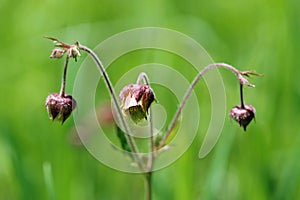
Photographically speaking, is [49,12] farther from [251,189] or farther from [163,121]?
[251,189]

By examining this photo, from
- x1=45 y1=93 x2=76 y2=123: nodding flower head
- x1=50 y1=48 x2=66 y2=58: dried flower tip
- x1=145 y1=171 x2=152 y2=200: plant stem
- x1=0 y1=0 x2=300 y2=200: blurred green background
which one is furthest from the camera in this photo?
x1=0 y1=0 x2=300 y2=200: blurred green background

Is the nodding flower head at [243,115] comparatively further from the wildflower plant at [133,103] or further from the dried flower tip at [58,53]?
the dried flower tip at [58,53]

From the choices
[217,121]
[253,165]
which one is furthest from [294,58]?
[253,165]

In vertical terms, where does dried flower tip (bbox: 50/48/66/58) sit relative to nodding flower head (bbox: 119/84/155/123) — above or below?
above

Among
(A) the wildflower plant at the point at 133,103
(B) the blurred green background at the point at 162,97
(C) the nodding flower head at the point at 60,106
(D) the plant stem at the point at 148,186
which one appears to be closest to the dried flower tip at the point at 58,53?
(A) the wildflower plant at the point at 133,103

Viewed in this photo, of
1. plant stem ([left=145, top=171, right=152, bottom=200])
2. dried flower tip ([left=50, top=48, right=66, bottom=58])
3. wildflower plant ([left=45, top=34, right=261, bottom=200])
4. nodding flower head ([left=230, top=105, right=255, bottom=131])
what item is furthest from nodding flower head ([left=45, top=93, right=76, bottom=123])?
nodding flower head ([left=230, top=105, right=255, bottom=131])

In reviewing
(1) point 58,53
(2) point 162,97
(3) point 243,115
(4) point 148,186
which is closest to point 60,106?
(1) point 58,53

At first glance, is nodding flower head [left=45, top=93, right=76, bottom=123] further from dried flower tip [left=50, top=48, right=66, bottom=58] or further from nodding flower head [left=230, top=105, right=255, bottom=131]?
nodding flower head [left=230, top=105, right=255, bottom=131]
